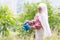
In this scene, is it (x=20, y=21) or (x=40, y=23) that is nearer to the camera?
(x=40, y=23)

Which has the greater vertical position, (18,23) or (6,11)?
(6,11)

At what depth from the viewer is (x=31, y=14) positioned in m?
4.87

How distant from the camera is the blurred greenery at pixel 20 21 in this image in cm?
418

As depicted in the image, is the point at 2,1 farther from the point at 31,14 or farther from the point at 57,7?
the point at 57,7

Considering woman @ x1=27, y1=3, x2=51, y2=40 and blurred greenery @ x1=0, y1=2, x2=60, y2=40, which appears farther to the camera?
blurred greenery @ x1=0, y1=2, x2=60, y2=40

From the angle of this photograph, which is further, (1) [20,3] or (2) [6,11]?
(1) [20,3]

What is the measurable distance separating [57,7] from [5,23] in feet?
4.80

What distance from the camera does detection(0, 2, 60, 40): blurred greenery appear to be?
13.7ft

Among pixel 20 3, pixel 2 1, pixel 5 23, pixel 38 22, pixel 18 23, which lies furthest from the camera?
pixel 20 3

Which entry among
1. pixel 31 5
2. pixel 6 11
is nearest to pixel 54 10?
pixel 31 5

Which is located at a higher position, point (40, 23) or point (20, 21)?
point (40, 23)

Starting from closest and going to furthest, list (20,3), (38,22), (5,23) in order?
(38,22), (5,23), (20,3)

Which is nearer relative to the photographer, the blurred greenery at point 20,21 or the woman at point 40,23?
the woman at point 40,23

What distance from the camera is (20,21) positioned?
15.9ft
